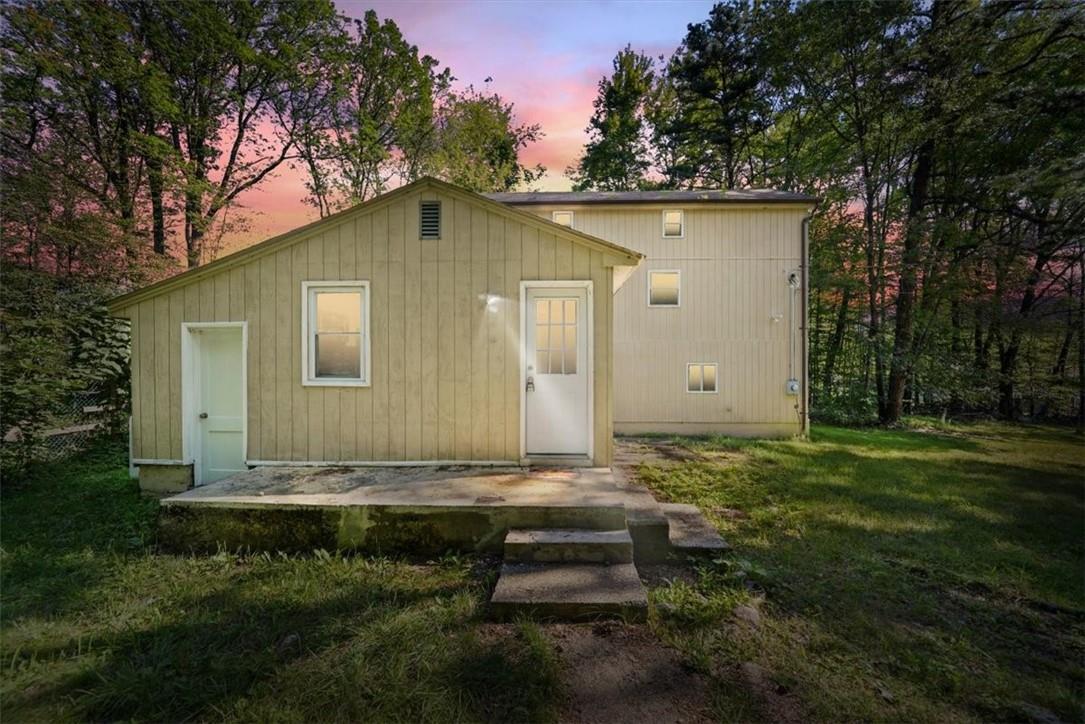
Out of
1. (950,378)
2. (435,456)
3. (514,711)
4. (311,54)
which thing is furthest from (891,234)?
(311,54)

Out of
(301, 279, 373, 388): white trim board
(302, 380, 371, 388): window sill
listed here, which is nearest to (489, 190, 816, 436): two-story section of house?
(301, 279, 373, 388): white trim board

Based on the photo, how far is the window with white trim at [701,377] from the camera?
1066 cm

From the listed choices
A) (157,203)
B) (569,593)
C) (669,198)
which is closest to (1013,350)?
(669,198)

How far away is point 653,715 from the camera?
82.7 inches

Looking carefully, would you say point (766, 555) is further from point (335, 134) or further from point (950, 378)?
point (335, 134)

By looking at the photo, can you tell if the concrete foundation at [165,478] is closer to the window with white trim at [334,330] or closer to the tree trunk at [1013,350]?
the window with white trim at [334,330]

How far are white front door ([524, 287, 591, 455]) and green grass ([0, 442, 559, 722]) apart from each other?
1.82 metres

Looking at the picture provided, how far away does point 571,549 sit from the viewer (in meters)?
3.43

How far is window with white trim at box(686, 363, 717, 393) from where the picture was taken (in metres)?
10.7

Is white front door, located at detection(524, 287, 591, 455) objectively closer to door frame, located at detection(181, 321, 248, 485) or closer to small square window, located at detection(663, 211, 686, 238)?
door frame, located at detection(181, 321, 248, 485)

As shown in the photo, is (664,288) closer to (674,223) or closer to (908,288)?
(674,223)

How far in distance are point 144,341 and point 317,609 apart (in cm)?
447

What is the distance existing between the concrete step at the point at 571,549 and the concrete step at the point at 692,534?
68cm

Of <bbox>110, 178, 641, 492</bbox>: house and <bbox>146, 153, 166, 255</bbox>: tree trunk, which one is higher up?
<bbox>146, 153, 166, 255</bbox>: tree trunk
